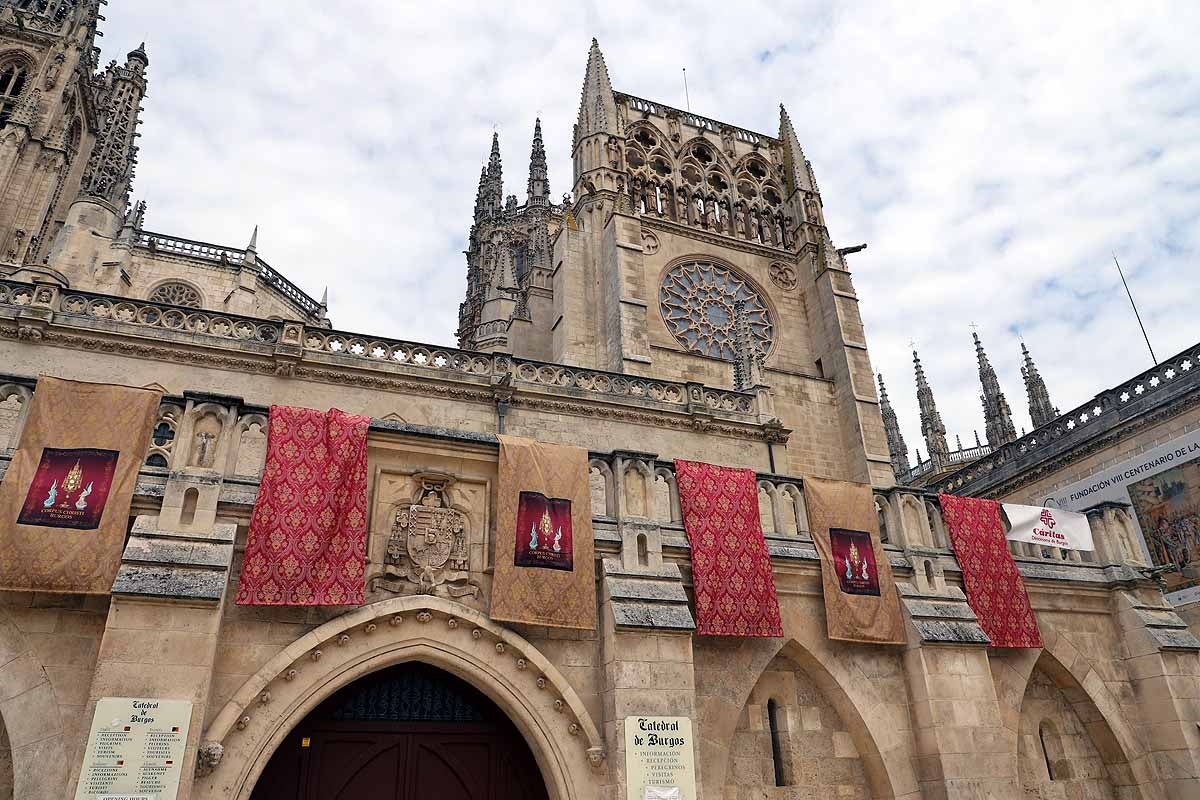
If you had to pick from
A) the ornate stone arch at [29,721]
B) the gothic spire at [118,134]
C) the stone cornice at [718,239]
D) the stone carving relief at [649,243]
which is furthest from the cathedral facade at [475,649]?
the gothic spire at [118,134]

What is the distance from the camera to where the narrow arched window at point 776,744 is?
8570 millimetres

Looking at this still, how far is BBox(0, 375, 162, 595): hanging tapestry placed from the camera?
6547 mm

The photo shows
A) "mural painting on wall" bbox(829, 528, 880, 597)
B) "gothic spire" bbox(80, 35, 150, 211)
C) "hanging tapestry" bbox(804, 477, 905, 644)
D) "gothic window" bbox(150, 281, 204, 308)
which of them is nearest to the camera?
"hanging tapestry" bbox(804, 477, 905, 644)

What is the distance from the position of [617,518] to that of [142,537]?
4.77 m

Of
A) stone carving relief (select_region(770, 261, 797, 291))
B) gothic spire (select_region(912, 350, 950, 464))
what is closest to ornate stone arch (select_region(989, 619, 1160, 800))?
stone carving relief (select_region(770, 261, 797, 291))

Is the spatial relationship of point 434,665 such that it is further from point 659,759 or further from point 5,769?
point 5,769

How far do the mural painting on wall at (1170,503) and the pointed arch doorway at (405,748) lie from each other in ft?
54.0

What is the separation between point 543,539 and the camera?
322 inches

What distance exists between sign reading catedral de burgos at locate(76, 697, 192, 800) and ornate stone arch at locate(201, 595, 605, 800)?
0.49 metres

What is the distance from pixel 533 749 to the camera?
753 centimetres

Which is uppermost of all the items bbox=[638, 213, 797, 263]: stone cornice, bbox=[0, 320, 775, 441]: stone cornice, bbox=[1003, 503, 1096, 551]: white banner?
bbox=[638, 213, 797, 263]: stone cornice

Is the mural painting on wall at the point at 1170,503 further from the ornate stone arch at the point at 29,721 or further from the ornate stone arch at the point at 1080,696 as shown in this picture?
the ornate stone arch at the point at 29,721

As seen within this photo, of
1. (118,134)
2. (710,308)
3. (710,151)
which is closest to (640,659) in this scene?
(710,308)

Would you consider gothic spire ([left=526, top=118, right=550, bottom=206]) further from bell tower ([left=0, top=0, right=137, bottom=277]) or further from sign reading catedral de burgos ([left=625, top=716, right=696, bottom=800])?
sign reading catedral de burgos ([left=625, top=716, right=696, bottom=800])
